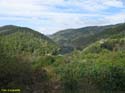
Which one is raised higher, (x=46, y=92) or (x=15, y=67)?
(x=15, y=67)

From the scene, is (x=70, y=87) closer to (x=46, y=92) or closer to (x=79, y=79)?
(x=79, y=79)

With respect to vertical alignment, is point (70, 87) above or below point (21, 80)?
below

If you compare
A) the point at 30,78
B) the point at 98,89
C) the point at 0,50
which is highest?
the point at 0,50

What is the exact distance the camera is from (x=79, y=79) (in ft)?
346

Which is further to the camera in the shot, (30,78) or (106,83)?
(106,83)

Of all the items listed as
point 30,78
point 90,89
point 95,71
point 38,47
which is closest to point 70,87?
point 90,89

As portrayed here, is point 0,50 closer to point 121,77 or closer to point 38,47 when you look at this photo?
point 121,77

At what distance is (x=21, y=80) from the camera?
58750 millimetres

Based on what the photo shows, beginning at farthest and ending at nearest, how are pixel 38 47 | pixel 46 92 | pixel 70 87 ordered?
pixel 38 47
pixel 70 87
pixel 46 92

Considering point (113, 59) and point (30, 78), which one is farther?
point (113, 59)

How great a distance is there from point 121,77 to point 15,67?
50.5m

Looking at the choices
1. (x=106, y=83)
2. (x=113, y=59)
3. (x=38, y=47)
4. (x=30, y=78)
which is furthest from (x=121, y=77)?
(x=38, y=47)

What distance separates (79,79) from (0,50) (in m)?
48.8

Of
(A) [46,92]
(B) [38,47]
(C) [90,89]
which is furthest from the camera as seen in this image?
(B) [38,47]
